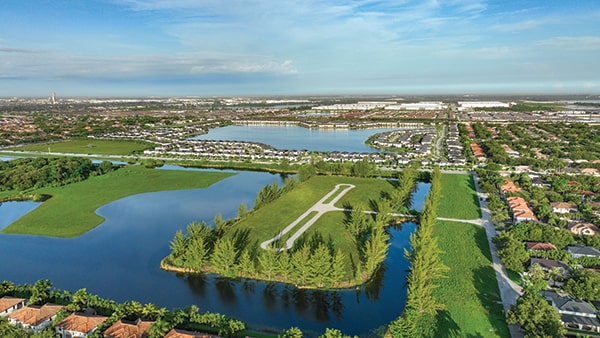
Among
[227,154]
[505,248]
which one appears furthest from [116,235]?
[227,154]

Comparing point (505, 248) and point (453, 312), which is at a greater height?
point (505, 248)

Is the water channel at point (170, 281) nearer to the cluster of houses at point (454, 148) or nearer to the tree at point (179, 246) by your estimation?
the tree at point (179, 246)

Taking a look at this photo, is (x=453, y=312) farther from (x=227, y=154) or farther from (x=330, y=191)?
(x=227, y=154)

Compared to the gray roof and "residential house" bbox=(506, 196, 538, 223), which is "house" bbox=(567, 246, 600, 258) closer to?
"residential house" bbox=(506, 196, 538, 223)

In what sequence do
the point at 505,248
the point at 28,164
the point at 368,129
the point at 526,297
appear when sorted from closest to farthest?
1. the point at 526,297
2. the point at 505,248
3. the point at 28,164
4. the point at 368,129

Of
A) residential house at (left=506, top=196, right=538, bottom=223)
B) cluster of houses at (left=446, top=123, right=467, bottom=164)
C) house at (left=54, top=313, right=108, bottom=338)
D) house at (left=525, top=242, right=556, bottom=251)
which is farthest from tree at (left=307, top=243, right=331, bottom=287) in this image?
cluster of houses at (left=446, top=123, right=467, bottom=164)

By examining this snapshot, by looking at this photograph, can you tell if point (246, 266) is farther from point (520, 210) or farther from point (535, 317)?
point (520, 210)

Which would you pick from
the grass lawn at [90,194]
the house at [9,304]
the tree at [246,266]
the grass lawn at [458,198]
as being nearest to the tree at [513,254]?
the grass lawn at [458,198]
